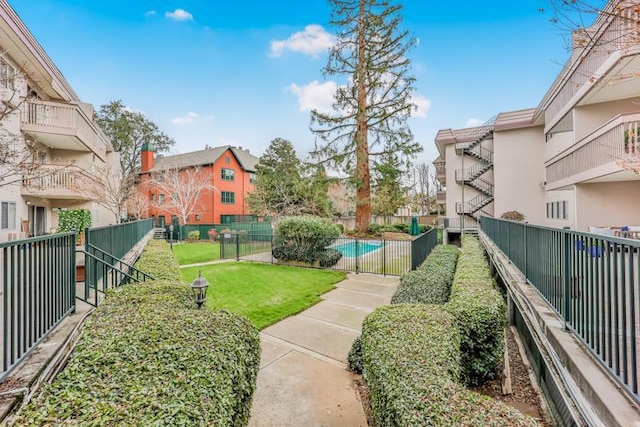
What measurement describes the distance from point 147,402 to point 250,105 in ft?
71.5

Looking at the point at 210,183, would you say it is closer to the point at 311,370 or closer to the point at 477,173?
the point at 477,173

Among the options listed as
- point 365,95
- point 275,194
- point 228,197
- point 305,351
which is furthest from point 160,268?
point 228,197

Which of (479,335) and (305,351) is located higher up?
(479,335)

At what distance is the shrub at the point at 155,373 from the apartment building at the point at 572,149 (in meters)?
4.89

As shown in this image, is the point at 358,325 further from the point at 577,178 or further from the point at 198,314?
the point at 577,178

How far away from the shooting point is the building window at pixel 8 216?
380 inches

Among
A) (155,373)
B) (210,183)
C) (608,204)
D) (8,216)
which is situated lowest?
(155,373)

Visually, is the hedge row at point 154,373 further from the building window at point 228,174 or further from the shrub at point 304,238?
the building window at point 228,174

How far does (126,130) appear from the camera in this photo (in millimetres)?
33219

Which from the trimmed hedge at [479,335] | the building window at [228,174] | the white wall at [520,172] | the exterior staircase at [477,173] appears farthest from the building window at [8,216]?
the white wall at [520,172]

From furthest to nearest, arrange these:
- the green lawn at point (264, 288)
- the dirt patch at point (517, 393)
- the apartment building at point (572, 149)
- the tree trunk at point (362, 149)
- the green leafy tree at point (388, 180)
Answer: the green leafy tree at point (388, 180) → the tree trunk at point (362, 149) → the green lawn at point (264, 288) → the apartment building at point (572, 149) → the dirt patch at point (517, 393)

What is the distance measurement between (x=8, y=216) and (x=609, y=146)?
18.5m

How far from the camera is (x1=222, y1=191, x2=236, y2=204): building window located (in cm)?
2942

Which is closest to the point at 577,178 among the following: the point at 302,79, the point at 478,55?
the point at 478,55
